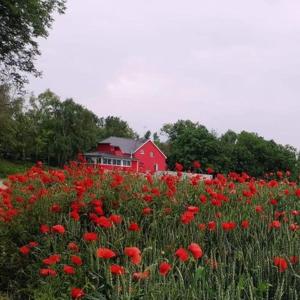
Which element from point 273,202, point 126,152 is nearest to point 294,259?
point 273,202

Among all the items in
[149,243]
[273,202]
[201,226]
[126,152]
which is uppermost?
[126,152]

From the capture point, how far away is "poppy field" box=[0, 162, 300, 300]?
318cm

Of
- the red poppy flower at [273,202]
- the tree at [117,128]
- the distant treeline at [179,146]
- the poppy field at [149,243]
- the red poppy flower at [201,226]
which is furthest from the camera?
the tree at [117,128]

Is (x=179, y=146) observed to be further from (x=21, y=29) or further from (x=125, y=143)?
(x=21, y=29)

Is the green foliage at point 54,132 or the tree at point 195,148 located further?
the tree at point 195,148

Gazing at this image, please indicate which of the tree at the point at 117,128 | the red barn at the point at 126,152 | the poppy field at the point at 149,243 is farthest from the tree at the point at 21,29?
the tree at the point at 117,128

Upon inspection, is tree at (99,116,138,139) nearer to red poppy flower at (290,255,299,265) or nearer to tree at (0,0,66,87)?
tree at (0,0,66,87)

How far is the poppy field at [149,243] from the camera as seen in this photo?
318cm

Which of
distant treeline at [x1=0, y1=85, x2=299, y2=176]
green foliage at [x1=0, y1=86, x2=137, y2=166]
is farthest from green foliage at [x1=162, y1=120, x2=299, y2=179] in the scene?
green foliage at [x1=0, y1=86, x2=137, y2=166]

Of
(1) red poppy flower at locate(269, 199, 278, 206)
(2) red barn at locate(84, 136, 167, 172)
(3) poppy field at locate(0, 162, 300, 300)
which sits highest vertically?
(2) red barn at locate(84, 136, 167, 172)

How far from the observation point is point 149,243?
4203 millimetres

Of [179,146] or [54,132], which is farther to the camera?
[179,146]

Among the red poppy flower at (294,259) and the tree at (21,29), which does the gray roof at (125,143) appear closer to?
the tree at (21,29)

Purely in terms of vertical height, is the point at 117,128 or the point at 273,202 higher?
the point at 117,128
